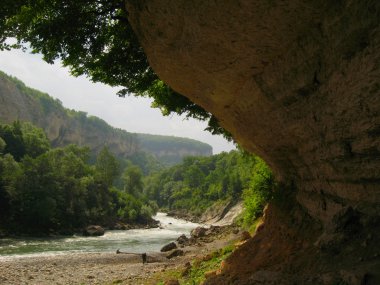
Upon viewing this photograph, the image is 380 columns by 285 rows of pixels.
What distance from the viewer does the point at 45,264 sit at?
26391 mm

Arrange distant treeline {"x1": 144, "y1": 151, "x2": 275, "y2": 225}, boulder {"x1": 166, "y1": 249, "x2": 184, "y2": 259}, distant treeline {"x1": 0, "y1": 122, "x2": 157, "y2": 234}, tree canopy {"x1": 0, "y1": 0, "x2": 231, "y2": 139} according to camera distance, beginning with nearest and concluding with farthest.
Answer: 1. tree canopy {"x1": 0, "y1": 0, "x2": 231, "y2": 139}
2. distant treeline {"x1": 144, "y1": 151, "x2": 275, "y2": 225}
3. boulder {"x1": 166, "y1": 249, "x2": 184, "y2": 259}
4. distant treeline {"x1": 0, "y1": 122, "x2": 157, "y2": 234}

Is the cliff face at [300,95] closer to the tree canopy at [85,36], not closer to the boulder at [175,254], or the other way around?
the tree canopy at [85,36]

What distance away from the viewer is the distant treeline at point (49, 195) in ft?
185

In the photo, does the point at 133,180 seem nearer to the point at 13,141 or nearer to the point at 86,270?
the point at 13,141

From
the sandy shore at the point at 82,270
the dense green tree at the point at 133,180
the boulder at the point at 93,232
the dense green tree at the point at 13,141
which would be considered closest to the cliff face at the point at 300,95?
the sandy shore at the point at 82,270

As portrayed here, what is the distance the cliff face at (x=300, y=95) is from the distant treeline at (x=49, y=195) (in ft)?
161

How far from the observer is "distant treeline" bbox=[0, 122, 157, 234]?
2223 inches

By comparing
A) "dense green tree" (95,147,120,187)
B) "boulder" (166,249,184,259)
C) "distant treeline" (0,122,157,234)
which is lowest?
"boulder" (166,249,184,259)

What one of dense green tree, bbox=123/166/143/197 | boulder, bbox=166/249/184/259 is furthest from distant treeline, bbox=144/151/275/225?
dense green tree, bbox=123/166/143/197

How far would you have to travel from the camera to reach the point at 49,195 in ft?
200

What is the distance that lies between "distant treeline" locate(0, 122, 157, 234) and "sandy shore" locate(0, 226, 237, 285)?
28.2 meters

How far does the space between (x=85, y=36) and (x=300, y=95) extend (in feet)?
32.8

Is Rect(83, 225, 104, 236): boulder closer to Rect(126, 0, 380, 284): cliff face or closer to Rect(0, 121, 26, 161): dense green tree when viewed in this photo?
Rect(0, 121, 26, 161): dense green tree

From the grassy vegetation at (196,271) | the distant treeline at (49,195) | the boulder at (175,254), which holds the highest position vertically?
the distant treeline at (49,195)
